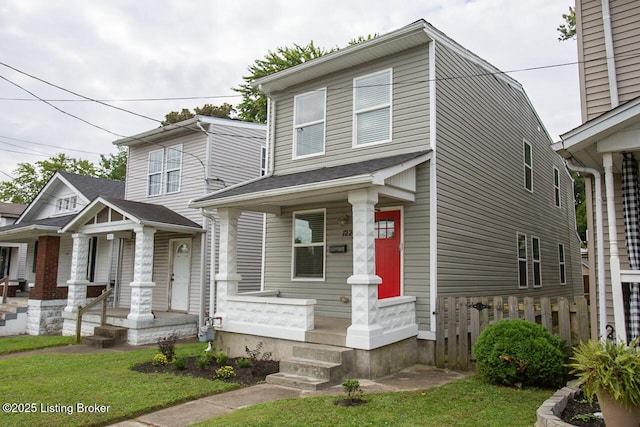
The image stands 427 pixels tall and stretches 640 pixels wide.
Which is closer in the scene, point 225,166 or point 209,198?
point 209,198

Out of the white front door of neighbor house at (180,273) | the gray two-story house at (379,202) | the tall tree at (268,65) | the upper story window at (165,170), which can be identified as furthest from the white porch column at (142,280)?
the tall tree at (268,65)

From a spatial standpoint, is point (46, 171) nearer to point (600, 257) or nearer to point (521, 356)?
point (521, 356)

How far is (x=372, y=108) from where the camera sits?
9.40 metres

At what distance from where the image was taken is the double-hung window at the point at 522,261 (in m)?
11.8

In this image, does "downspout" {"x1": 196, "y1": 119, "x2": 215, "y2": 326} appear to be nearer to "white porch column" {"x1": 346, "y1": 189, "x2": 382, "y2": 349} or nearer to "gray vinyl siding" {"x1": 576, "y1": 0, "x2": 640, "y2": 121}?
"white porch column" {"x1": 346, "y1": 189, "x2": 382, "y2": 349}

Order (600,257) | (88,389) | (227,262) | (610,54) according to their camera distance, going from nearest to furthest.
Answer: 1. (600,257)
2. (88,389)
3. (610,54)
4. (227,262)

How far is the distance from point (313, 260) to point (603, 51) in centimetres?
645

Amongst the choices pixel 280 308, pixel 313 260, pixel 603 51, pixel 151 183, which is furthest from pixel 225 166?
pixel 603 51

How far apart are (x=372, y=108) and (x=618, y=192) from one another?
4.73 m

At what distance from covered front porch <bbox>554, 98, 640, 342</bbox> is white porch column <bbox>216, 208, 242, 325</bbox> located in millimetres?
6200

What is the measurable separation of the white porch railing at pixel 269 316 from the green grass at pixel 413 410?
210 cm

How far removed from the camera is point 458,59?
968cm

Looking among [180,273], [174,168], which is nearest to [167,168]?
[174,168]

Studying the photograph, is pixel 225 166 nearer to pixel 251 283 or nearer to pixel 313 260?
pixel 251 283
